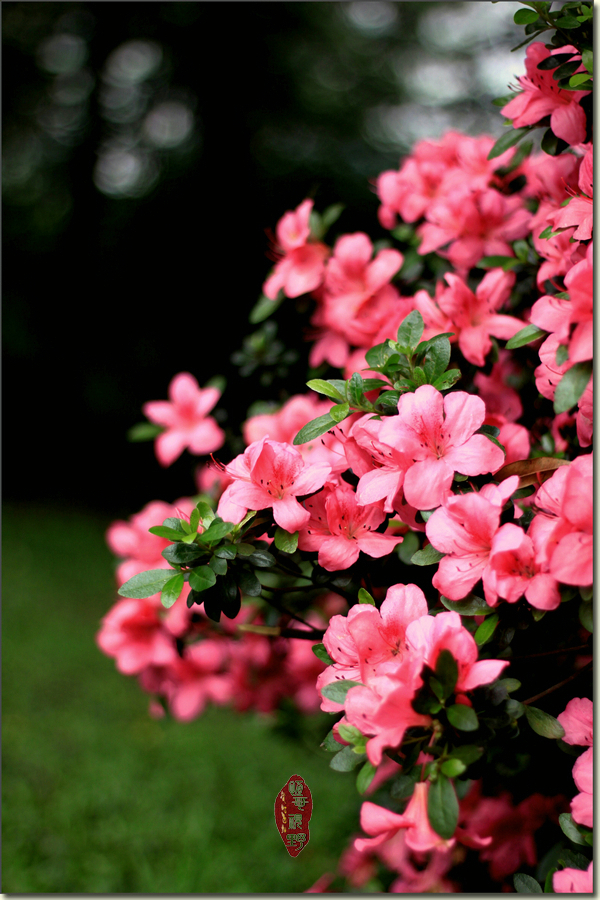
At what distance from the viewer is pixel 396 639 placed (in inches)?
25.6

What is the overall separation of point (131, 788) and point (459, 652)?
5.37 feet

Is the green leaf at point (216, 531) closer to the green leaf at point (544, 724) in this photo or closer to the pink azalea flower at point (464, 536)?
the pink azalea flower at point (464, 536)

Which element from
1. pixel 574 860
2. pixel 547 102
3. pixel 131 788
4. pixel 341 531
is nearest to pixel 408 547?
pixel 341 531

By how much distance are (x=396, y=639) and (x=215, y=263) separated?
12.2 ft

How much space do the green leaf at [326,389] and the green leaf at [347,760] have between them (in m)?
0.35

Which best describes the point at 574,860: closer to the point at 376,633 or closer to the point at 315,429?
the point at 376,633

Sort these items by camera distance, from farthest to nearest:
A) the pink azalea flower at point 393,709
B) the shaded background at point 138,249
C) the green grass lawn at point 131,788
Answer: the shaded background at point 138,249, the green grass lawn at point 131,788, the pink azalea flower at point 393,709

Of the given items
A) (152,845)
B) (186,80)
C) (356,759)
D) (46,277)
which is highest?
(356,759)

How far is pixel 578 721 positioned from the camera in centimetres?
67

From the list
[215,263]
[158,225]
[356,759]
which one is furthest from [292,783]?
[158,225]

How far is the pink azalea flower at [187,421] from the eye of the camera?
3.59 feet

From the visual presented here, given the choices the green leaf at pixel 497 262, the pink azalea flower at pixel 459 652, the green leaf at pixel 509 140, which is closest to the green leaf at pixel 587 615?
the pink azalea flower at pixel 459 652

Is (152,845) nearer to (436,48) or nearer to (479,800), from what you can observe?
(479,800)

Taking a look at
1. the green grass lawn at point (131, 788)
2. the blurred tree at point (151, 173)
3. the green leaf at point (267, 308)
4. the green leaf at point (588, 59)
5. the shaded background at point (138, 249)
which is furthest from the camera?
the blurred tree at point (151, 173)
